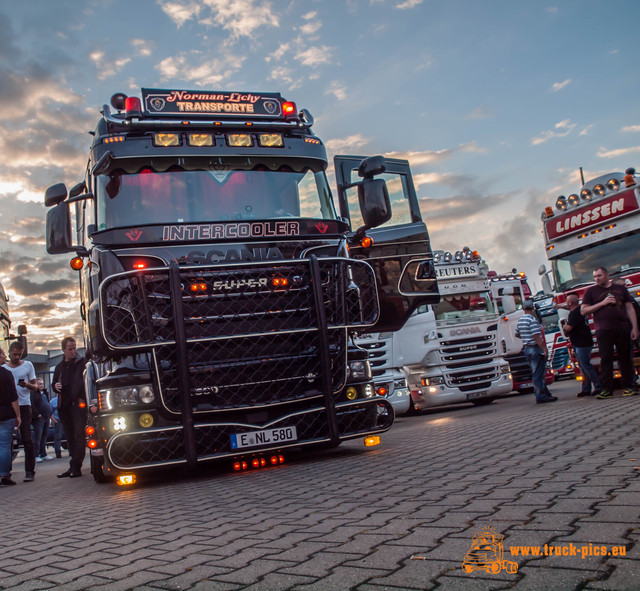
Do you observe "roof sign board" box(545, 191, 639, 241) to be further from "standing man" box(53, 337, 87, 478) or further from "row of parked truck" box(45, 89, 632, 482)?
"standing man" box(53, 337, 87, 478)

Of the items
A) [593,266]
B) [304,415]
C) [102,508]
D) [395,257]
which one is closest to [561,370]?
[593,266]

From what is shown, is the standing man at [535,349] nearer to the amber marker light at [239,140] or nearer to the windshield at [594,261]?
the windshield at [594,261]

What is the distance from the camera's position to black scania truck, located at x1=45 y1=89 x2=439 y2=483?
21.6ft

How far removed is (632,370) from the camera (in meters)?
11.4

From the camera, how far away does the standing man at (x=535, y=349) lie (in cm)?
1241

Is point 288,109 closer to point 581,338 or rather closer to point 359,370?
point 359,370

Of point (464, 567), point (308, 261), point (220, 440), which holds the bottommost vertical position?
point (464, 567)

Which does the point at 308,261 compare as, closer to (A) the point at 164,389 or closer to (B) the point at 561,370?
(A) the point at 164,389

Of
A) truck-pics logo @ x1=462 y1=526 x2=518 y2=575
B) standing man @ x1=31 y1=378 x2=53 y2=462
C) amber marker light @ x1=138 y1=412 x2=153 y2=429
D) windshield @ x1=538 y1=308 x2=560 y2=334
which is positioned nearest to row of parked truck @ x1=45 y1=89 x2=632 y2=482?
amber marker light @ x1=138 y1=412 x2=153 y2=429

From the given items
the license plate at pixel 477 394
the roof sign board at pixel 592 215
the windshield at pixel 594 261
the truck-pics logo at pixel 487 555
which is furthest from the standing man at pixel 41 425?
the truck-pics logo at pixel 487 555

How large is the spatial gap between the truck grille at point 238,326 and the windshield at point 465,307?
8.12m

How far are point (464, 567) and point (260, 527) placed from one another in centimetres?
165

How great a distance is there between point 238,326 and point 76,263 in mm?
2056

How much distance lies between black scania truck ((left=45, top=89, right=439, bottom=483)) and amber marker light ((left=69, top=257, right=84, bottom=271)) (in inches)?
0.6
